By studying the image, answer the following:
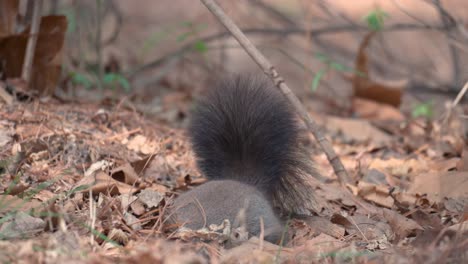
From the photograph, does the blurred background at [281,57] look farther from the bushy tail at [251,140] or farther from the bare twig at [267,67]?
the bushy tail at [251,140]

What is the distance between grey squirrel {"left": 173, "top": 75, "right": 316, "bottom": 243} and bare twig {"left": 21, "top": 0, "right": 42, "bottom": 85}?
1.37 metres

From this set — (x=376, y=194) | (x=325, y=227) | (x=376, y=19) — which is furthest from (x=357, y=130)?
(x=325, y=227)

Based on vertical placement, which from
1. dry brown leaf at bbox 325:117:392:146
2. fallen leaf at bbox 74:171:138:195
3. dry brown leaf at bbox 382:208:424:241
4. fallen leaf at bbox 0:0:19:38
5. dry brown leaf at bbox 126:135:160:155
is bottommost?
dry brown leaf at bbox 325:117:392:146

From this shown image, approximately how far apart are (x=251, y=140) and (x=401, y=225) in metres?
0.70

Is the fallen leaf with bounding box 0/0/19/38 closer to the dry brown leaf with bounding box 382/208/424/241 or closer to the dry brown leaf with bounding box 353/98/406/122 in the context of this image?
the dry brown leaf with bounding box 382/208/424/241

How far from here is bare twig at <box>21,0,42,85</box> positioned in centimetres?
369

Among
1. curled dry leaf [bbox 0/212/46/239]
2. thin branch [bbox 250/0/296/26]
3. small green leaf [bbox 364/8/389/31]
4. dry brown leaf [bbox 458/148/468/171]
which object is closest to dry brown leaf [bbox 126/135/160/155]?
curled dry leaf [bbox 0/212/46/239]

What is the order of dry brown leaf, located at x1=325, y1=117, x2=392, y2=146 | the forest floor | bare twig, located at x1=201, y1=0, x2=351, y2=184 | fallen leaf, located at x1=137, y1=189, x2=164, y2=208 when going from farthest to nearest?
dry brown leaf, located at x1=325, y1=117, x2=392, y2=146
bare twig, located at x1=201, y1=0, x2=351, y2=184
fallen leaf, located at x1=137, y1=189, x2=164, y2=208
the forest floor

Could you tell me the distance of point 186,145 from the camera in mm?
3818

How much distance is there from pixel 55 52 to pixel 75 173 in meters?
1.19

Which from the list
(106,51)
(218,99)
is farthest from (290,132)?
(106,51)

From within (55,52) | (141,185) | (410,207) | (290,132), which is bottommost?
(410,207)

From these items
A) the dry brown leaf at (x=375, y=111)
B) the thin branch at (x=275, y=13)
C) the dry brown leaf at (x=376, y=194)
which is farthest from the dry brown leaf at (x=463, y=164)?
the thin branch at (x=275, y=13)

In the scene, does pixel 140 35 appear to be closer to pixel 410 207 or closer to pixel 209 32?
pixel 209 32
